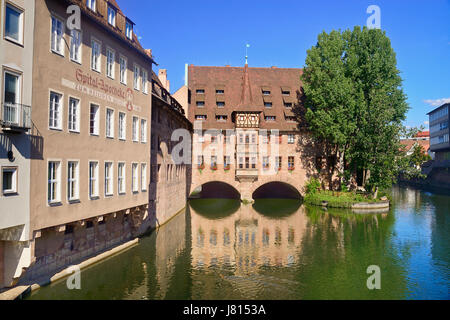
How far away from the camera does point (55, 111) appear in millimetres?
14648

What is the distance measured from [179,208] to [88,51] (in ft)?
76.2

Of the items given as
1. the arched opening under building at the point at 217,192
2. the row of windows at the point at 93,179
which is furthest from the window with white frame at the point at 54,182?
the arched opening under building at the point at 217,192

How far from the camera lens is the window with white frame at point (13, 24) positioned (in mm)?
12172

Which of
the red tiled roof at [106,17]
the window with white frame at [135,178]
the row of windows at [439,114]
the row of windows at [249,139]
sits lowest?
the window with white frame at [135,178]

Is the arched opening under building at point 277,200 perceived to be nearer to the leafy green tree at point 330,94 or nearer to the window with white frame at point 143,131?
the leafy green tree at point 330,94

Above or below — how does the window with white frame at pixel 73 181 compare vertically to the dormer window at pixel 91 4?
below

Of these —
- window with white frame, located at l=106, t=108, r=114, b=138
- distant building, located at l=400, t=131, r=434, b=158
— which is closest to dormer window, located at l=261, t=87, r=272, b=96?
Result: window with white frame, located at l=106, t=108, r=114, b=138

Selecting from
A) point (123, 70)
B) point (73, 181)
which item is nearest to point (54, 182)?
point (73, 181)

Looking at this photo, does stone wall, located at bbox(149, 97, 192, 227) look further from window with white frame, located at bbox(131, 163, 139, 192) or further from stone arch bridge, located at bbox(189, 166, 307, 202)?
stone arch bridge, located at bbox(189, 166, 307, 202)

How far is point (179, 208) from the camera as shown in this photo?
124 feet

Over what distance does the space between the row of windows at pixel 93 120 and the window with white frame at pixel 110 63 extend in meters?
1.91

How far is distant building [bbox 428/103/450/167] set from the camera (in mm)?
71812

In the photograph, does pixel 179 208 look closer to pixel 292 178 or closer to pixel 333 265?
pixel 292 178
